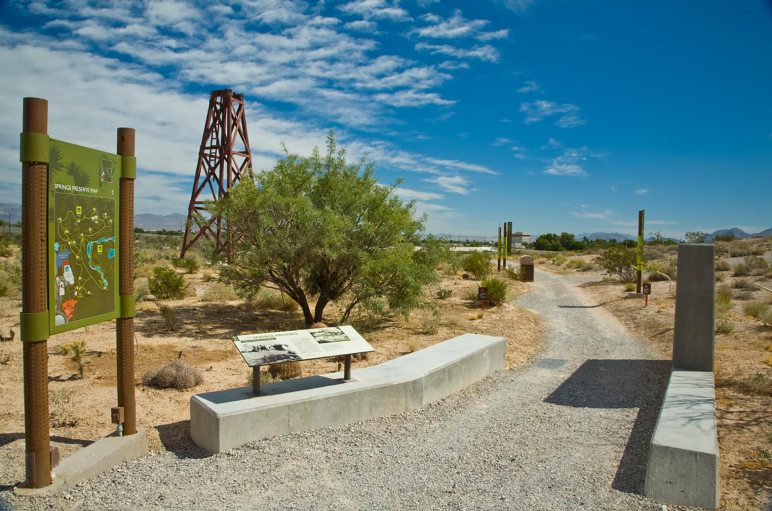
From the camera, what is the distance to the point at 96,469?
4855 millimetres

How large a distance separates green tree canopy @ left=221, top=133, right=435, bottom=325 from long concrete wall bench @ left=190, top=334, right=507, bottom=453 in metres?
4.15

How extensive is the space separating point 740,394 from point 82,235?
870cm

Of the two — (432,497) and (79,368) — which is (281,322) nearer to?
(79,368)

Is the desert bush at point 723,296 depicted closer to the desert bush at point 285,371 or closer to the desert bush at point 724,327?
the desert bush at point 724,327

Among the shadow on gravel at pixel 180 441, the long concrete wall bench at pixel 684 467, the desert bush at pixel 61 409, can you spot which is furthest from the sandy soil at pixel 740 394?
the desert bush at pixel 61 409

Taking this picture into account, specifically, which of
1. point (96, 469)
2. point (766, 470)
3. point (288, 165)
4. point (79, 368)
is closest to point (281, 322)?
point (288, 165)

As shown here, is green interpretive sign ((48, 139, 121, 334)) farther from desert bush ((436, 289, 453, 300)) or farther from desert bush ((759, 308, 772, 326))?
desert bush ((436, 289, 453, 300))

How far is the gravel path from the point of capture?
15.0 feet

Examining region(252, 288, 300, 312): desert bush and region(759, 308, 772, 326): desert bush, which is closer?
region(759, 308, 772, 326): desert bush

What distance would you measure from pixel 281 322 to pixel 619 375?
318 inches

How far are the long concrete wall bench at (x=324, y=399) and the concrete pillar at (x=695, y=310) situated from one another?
3480 mm

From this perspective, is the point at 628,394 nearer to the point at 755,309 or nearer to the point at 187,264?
the point at 755,309

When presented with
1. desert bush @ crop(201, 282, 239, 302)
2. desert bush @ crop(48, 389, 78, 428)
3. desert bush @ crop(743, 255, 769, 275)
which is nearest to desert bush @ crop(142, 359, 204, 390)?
desert bush @ crop(48, 389, 78, 428)

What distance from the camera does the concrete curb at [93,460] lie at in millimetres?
4484
